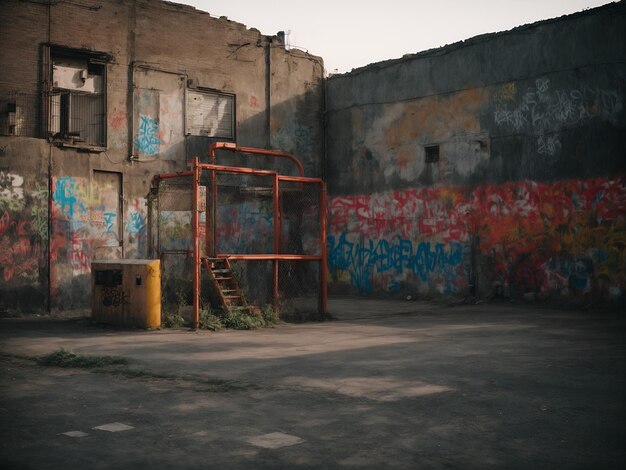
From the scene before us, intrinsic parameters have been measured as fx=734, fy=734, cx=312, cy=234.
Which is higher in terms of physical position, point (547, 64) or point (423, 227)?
point (547, 64)

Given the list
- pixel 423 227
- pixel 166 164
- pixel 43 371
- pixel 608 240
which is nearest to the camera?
pixel 43 371

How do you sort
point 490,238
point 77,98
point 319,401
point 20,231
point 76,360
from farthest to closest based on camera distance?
point 490,238, point 77,98, point 20,231, point 76,360, point 319,401

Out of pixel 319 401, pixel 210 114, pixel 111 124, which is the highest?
pixel 210 114

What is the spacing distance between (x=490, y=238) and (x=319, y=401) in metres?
12.1

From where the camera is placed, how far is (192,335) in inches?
471

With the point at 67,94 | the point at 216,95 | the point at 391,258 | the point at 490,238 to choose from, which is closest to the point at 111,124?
the point at 67,94

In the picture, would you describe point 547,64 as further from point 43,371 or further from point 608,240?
point 43,371

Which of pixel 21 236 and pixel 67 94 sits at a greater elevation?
pixel 67 94

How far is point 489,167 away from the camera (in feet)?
59.1

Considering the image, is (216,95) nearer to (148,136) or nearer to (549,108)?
(148,136)

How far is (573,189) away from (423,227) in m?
4.26

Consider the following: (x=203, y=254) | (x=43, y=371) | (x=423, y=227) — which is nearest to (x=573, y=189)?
(x=423, y=227)

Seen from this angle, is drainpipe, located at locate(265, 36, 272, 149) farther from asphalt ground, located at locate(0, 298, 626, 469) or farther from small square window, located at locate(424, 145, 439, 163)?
asphalt ground, located at locate(0, 298, 626, 469)

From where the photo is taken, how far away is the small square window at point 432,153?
19.3 m
